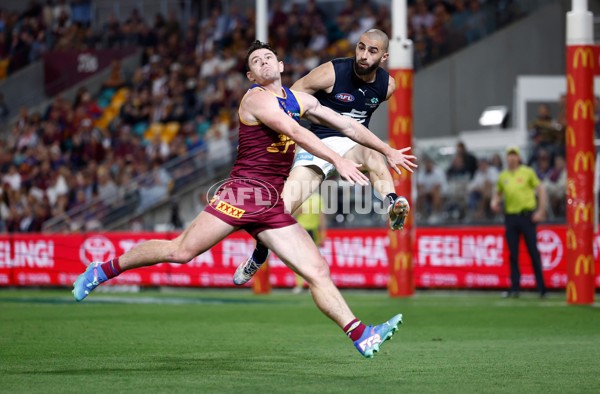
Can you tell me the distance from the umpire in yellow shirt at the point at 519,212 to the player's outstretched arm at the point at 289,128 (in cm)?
1084

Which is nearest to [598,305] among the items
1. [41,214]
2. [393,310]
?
[393,310]

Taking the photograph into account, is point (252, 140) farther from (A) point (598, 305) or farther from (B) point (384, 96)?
(A) point (598, 305)

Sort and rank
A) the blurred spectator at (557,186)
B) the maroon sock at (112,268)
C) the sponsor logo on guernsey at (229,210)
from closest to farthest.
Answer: the sponsor logo on guernsey at (229,210) < the maroon sock at (112,268) < the blurred spectator at (557,186)

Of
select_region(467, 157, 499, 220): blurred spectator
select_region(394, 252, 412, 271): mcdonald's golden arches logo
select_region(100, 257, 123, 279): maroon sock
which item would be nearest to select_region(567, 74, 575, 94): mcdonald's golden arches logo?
select_region(394, 252, 412, 271): mcdonald's golden arches logo

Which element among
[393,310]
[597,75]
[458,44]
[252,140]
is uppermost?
[458,44]

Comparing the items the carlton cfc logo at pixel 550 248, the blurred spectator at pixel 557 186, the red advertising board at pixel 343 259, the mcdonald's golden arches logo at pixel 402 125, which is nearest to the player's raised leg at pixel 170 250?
the mcdonald's golden arches logo at pixel 402 125

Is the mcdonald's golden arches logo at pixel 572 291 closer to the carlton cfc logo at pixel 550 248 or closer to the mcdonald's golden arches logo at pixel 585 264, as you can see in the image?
the mcdonald's golden arches logo at pixel 585 264

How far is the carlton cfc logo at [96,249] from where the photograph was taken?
81.5 ft

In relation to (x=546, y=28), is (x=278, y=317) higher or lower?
lower

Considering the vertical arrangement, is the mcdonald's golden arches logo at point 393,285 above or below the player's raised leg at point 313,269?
below

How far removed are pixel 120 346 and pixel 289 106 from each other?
3501mm

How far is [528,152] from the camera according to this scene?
23.0 m

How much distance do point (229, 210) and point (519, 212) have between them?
11.1 meters

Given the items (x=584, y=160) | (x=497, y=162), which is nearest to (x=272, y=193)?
(x=584, y=160)
